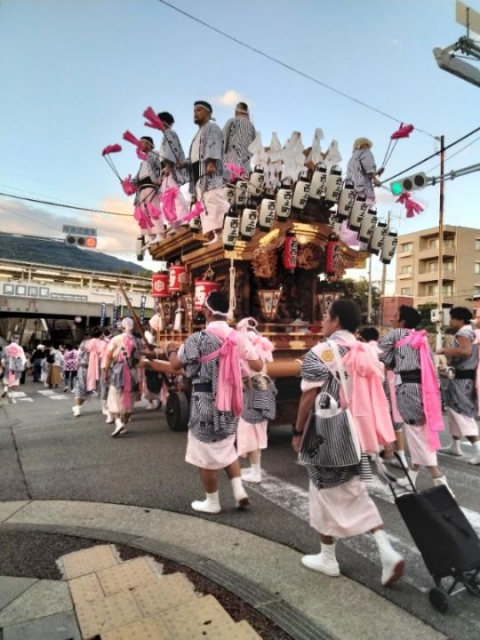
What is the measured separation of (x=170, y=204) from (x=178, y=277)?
1.40 m

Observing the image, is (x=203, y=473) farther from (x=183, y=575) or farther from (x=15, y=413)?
(x=15, y=413)

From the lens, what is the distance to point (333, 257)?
25.7 feet

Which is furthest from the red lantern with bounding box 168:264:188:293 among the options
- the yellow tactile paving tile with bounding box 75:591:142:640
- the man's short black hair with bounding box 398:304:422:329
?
the yellow tactile paving tile with bounding box 75:591:142:640

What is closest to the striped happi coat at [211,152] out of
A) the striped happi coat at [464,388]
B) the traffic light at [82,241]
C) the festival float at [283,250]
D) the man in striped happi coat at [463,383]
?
the festival float at [283,250]

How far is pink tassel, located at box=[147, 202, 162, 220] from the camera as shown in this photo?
350 inches

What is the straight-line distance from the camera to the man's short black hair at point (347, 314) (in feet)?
9.93

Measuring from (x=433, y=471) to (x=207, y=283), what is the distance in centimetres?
424

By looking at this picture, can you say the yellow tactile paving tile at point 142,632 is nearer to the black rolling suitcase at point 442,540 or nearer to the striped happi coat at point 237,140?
the black rolling suitcase at point 442,540

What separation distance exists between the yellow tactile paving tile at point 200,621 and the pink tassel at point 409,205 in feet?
26.1

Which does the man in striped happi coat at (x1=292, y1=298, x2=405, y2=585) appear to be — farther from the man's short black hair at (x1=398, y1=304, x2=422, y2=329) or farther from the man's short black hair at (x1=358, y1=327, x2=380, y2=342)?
the man's short black hair at (x1=358, y1=327, x2=380, y2=342)

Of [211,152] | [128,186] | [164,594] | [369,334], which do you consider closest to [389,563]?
[164,594]

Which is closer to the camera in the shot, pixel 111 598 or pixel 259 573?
pixel 111 598

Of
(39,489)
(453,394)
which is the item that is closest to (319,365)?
(39,489)

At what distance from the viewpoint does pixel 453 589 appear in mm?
2697
